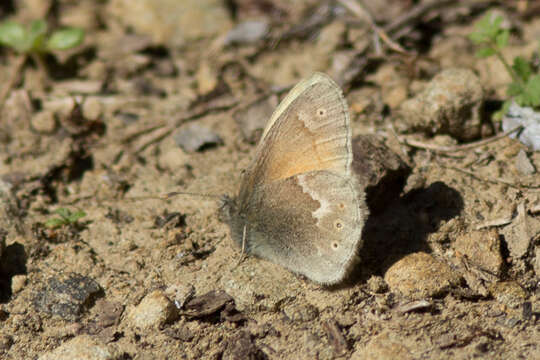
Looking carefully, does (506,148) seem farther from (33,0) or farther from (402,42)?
(33,0)

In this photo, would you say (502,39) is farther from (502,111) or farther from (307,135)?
(307,135)

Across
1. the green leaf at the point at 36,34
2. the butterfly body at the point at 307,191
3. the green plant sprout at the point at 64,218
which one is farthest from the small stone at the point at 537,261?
the green leaf at the point at 36,34

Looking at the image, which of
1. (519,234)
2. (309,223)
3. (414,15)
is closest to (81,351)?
(309,223)

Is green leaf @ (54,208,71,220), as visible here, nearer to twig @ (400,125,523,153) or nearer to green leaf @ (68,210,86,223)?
green leaf @ (68,210,86,223)

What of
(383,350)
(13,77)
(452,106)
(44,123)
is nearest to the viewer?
(383,350)

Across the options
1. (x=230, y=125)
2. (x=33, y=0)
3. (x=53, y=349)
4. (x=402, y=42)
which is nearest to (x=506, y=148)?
(x=402, y=42)
